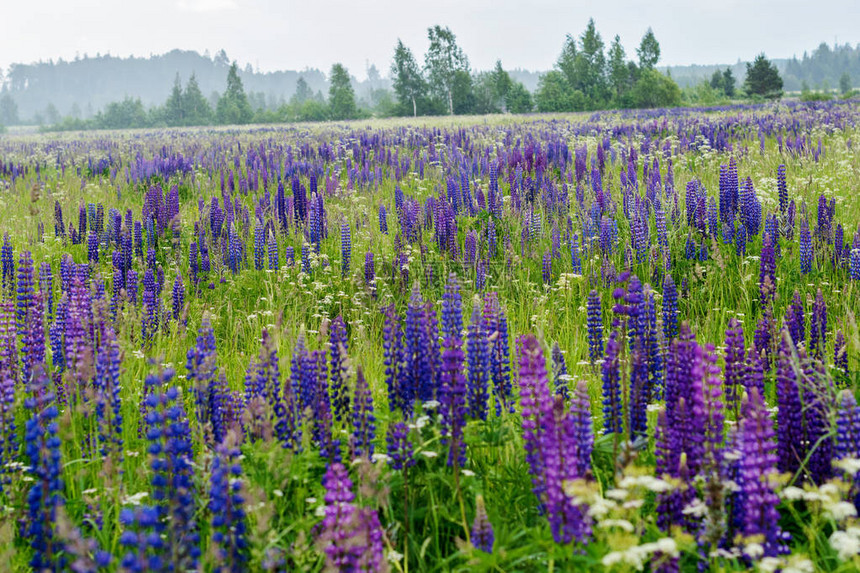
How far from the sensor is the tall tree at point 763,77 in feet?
187

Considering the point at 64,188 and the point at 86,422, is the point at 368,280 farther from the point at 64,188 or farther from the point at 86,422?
the point at 64,188

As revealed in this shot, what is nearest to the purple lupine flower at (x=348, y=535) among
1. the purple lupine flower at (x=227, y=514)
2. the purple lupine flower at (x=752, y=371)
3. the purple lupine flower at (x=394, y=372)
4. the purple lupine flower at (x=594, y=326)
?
the purple lupine flower at (x=227, y=514)

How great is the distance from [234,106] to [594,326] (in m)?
90.3

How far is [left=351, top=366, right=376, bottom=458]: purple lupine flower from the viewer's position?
2.59 m

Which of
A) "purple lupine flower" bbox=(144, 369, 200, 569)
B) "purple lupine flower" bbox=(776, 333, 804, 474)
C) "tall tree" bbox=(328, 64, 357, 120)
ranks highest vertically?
"tall tree" bbox=(328, 64, 357, 120)

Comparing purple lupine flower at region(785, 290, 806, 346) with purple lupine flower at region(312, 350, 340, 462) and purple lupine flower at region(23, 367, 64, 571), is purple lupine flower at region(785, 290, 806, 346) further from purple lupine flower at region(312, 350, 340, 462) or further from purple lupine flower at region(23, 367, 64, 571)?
purple lupine flower at region(23, 367, 64, 571)

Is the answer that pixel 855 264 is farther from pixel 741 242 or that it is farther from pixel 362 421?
pixel 362 421

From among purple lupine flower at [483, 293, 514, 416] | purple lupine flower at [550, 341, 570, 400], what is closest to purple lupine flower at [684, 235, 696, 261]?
purple lupine flower at [550, 341, 570, 400]

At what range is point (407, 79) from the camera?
77.1m

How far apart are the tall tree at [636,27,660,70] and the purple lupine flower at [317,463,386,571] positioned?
307 ft

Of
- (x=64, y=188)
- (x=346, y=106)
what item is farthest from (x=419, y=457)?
(x=346, y=106)

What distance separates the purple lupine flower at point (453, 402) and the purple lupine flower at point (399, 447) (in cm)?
17

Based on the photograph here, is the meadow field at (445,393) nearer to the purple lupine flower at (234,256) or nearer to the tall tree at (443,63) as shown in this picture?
the purple lupine flower at (234,256)

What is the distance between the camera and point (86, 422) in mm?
3379
